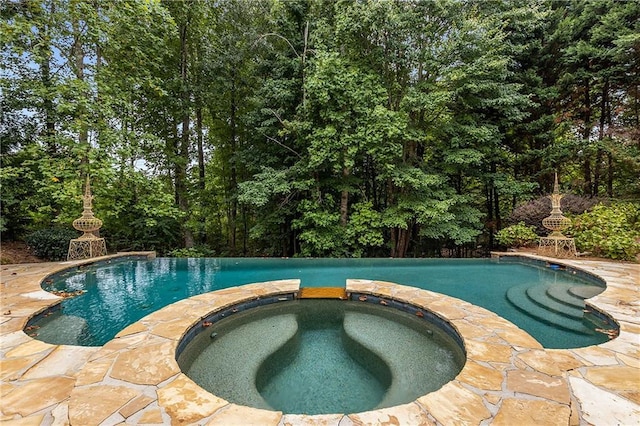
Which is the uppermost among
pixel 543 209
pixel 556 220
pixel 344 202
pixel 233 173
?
pixel 233 173

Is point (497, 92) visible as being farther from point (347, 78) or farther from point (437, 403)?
point (437, 403)

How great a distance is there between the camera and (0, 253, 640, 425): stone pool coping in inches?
58.5

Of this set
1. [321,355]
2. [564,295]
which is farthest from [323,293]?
[564,295]

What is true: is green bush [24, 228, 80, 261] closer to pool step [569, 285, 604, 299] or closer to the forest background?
the forest background

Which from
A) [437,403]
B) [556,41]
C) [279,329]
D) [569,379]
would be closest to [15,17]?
[279,329]

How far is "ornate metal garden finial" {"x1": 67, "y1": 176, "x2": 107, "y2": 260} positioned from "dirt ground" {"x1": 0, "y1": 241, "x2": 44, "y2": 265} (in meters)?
1.41

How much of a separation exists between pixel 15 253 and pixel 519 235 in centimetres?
1218

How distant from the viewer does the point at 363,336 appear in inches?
117

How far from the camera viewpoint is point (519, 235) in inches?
282

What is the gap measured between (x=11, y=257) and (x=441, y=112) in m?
11.2

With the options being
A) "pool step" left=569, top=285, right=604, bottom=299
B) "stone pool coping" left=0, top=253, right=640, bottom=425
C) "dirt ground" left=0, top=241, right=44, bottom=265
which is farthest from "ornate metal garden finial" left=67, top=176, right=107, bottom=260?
"pool step" left=569, top=285, right=604, bottom=299

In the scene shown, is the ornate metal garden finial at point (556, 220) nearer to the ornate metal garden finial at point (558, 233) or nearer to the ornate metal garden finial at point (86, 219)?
the ornate metal garden finial at point (558, 233)

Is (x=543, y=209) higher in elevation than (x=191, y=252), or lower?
higher

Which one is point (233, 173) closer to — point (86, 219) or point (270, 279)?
point (86, 219)
